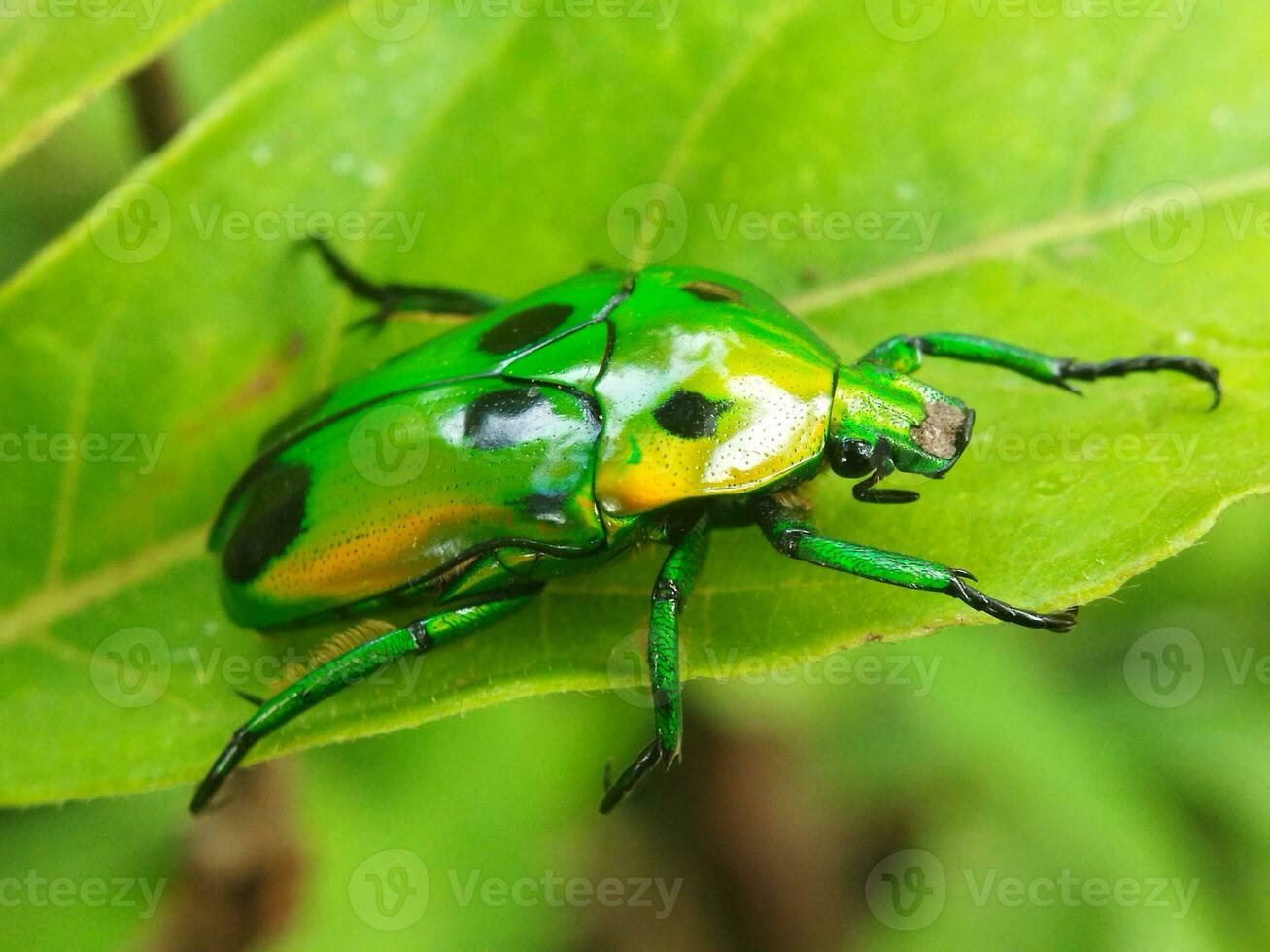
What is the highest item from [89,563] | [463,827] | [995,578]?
[89,563]

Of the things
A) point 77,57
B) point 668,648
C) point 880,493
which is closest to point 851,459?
point 880,493

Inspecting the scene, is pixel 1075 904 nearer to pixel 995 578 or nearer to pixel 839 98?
pixel 995 578

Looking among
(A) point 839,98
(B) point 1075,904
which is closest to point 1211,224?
(A) point 839,98

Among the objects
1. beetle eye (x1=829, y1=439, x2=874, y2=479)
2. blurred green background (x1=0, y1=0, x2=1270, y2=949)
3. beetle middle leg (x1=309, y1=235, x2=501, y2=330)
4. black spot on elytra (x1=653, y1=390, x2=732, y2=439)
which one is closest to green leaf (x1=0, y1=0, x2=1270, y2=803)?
beetle middle leg (x1=309, y1=235, x2=501, y2=330)

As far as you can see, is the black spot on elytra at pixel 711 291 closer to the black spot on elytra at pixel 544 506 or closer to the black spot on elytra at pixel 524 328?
the black spot on elytra at pixel 524 328

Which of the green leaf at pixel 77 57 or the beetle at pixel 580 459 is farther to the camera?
the beetle at pixel 580 459

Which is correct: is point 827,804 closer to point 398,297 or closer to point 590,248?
point 590,248

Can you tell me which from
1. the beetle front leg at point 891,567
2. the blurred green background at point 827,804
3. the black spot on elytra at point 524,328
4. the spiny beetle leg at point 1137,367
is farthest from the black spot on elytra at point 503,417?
the blurred green background at point 827,804
